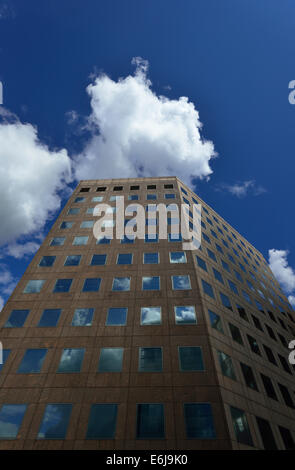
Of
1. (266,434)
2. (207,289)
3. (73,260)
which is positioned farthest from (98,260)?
(266,434)

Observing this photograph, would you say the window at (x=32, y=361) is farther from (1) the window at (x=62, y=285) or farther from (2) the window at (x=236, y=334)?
(2) the window at (x=236, y=334)

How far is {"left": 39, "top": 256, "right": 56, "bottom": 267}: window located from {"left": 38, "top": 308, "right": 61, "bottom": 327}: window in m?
6.03

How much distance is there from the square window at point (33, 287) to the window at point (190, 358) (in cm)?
1457

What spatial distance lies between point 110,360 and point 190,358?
5864 mm

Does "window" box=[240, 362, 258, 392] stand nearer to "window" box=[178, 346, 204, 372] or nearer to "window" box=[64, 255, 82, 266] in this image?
"window" box=[178, 346, 204, 372]

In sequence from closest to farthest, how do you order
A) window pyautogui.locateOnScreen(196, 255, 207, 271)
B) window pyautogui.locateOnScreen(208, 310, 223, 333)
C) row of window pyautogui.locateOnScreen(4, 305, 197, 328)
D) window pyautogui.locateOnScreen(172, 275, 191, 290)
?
row of window pyautogui.locateOnScreen(4, 305, 197, 328)
window pyautogui.locateOnScreen(208, 310, 223, 333)
window pyautogui.locateOnScreen(172, 275, 191, 290)
window pyautogui.locateOnScreen(196, 255, 207, 271)

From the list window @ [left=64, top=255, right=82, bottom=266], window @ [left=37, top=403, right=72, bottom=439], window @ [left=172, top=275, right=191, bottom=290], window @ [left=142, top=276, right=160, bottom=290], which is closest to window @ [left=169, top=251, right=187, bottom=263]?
window @ [left=172, top=275, right=191, bottom=290]

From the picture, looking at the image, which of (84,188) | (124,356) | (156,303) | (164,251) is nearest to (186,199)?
(164,251)

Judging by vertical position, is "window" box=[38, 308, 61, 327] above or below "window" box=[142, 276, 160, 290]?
below

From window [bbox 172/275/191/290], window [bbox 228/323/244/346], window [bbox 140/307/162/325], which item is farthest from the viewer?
Result: window [bbox 172/275/191/290]

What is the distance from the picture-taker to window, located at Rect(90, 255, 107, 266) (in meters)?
26.6

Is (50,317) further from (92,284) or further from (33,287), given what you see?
(92,284)
